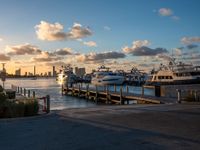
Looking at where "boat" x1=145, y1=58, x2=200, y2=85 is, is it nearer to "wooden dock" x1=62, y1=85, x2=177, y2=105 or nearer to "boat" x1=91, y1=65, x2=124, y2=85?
"wooden dock" x1=62, y1=85, x2=177, y2=105

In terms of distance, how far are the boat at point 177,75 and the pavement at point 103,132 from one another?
65.4 meters

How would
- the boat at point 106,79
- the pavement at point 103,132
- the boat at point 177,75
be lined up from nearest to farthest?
the pavement at point 103,132 → the boat at point 177,75 → the boat at point 106,79

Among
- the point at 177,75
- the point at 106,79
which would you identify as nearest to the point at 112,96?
the point at 177,75

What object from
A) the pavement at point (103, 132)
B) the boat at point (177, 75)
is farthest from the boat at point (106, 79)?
the pavement at point (103, 132)

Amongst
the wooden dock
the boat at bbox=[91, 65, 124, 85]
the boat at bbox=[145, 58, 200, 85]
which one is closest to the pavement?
the wooden dock

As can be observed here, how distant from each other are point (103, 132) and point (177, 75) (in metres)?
72.4

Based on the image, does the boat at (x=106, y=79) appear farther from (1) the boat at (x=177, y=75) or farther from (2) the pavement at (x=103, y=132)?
(2) the pavement at (x=103, y=132)

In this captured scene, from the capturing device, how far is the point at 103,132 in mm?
12492

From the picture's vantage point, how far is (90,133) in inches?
486

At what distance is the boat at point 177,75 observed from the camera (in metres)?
80.1

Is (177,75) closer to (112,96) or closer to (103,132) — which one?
(112,96)

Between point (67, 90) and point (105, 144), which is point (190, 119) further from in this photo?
point (67, 90)

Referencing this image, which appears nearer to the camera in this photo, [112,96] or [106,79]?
[112,96]

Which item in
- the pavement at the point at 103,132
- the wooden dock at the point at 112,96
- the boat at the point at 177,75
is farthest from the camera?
the boat at the point at 177,75
